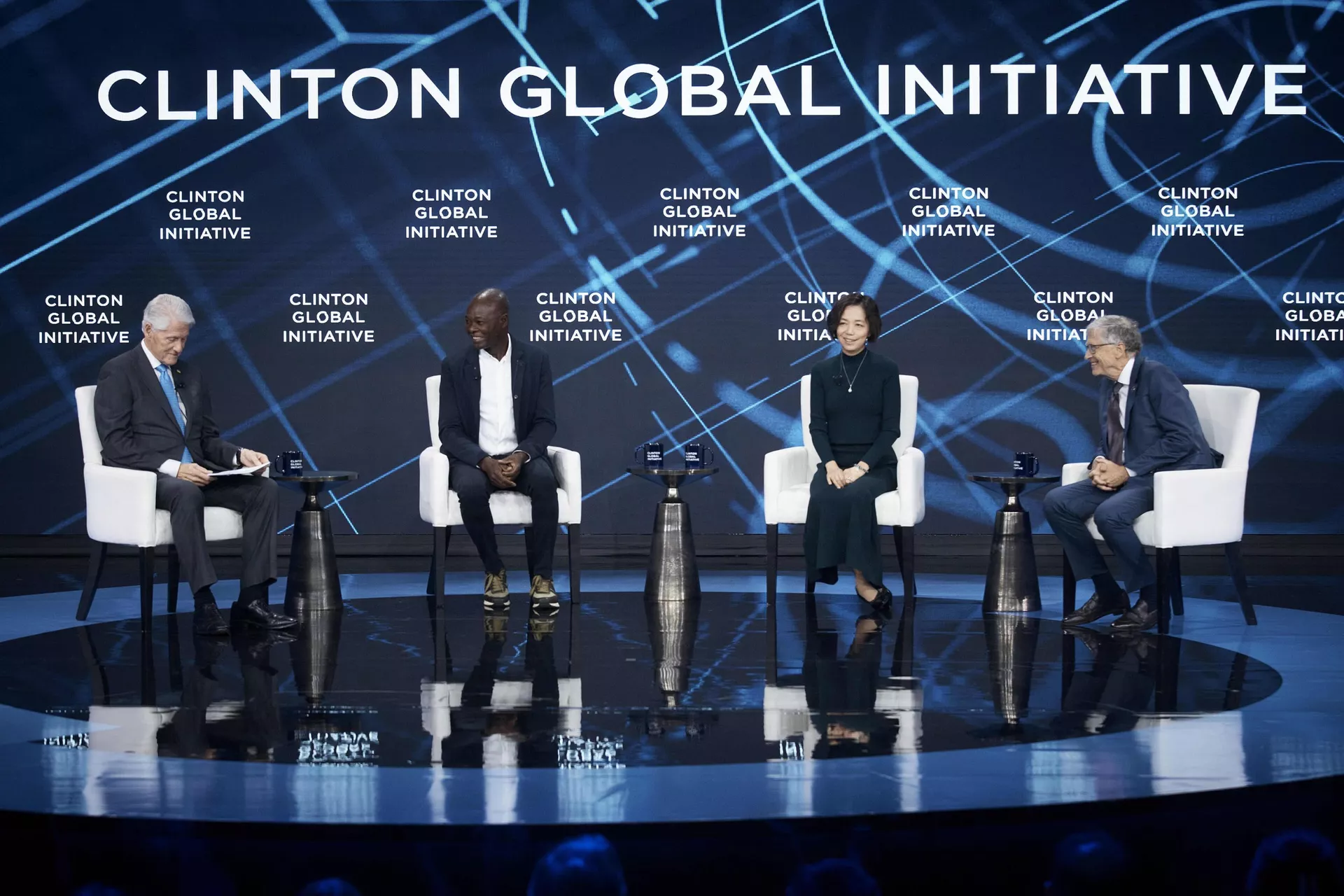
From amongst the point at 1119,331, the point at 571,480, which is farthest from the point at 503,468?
the point at 1119,331

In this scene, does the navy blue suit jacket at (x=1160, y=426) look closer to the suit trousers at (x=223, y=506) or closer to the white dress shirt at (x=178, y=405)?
the suit trousers at (x=223, y=506)

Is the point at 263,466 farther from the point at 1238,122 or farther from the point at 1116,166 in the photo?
the point at 1238,122

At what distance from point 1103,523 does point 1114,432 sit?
381mm

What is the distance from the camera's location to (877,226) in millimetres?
6527

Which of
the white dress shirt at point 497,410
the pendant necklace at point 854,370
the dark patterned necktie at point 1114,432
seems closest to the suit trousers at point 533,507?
the white dress shirt at point 497,410

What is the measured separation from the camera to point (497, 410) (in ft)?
17.1

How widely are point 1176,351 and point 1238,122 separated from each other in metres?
1.14

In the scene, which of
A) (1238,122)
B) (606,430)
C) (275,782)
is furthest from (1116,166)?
(275,782)

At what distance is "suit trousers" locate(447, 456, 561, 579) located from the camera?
16.6ft

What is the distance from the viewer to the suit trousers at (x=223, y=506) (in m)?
4.45

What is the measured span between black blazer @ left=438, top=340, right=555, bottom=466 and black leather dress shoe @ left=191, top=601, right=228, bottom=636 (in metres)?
1.09

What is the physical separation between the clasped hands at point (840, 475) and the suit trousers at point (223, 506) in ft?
6.65

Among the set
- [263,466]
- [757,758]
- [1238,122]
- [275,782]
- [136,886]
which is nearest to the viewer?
[136,886]

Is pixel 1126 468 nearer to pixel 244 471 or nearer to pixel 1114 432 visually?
pixel 1114 432
